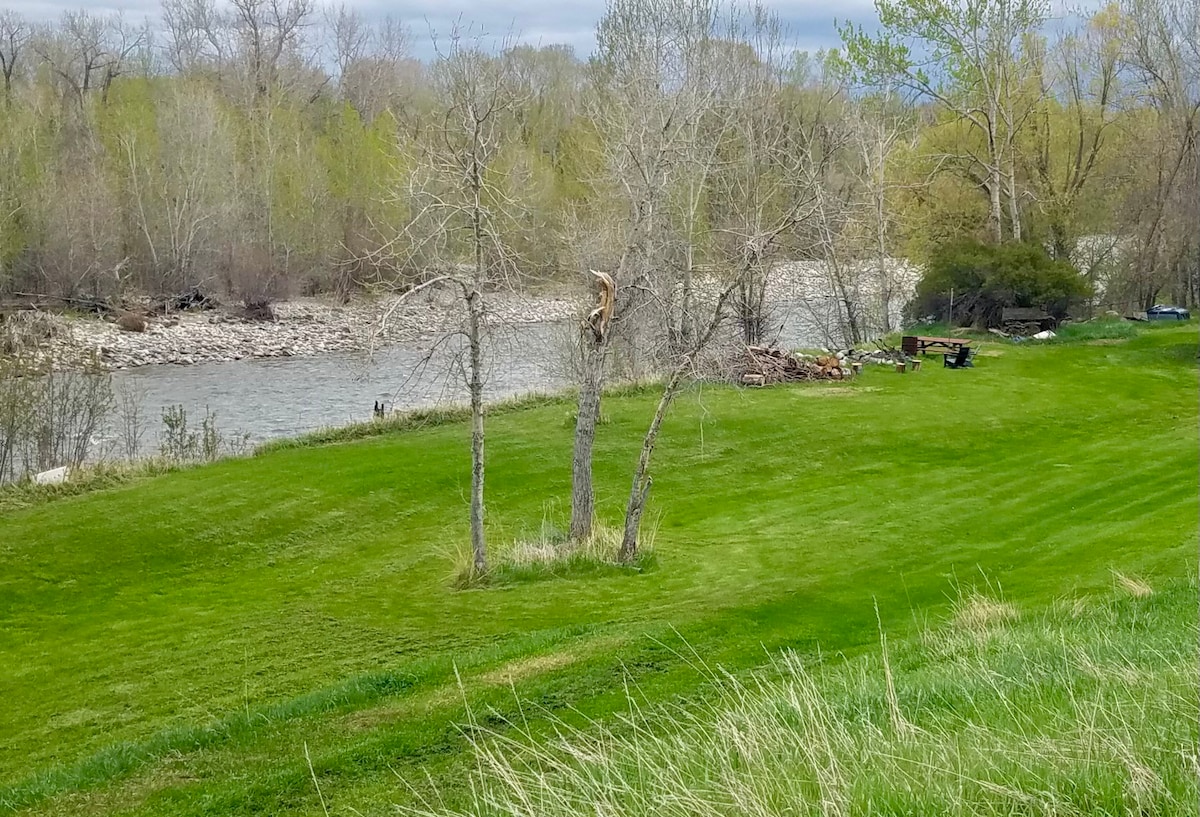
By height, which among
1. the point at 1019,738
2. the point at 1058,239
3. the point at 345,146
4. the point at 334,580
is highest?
the point at 345,146

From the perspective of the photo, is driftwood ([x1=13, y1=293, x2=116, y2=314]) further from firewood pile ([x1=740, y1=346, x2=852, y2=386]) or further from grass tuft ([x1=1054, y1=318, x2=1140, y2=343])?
grass tuft ([x1=1054, y1=318, x2=1140, y2=343])

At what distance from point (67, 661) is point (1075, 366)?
2349 centimetres

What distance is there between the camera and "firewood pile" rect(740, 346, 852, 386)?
2473 centimetres

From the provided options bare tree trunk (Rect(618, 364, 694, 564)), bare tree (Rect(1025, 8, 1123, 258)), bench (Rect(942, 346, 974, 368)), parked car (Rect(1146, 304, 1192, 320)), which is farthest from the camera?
bare tree (Rect(1025, 8, 1123, 258))

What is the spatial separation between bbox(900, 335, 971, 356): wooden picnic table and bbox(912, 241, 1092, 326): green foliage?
A: 2635 millimetres

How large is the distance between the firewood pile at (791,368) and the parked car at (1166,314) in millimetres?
13377

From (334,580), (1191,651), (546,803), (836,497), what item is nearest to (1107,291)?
(836,497)

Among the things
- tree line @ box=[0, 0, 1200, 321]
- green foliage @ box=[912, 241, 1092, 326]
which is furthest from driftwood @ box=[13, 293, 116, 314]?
green foliage @ box=[912, 241, 1092, 326]

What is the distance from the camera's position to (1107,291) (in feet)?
112

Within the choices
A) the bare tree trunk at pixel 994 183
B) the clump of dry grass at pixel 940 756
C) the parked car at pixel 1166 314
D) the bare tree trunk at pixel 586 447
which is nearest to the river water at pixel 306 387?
the bare tree trunk at pixel 586 447

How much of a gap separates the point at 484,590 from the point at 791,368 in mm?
15271

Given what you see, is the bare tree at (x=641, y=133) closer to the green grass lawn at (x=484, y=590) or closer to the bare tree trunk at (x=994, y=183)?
the green grass lawn at (x=484, y=590)

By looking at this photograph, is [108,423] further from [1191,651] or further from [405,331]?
[1191,651]

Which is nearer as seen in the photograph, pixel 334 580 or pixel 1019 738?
pixel 1019 738
